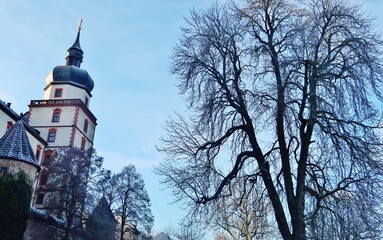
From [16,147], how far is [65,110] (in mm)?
23771

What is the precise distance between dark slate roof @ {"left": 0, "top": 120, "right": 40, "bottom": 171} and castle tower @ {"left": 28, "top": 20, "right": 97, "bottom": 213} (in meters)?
20.2

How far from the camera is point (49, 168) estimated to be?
3475 cm

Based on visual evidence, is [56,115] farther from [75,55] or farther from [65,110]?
[75,55]

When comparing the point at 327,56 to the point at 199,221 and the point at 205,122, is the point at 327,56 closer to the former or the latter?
the point at 205,122

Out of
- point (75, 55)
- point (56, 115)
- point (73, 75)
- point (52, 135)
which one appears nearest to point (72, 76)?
point (73, 75)

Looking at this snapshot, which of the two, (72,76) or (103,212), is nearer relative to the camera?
(103,212)

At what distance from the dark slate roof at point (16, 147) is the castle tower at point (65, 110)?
2022cm

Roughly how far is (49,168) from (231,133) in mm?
26249

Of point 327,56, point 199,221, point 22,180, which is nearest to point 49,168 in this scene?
point 22,180

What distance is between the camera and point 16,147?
27.2 m

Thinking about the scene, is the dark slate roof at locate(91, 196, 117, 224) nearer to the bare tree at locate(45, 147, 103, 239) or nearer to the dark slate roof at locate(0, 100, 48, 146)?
the bare tree at locate(45, 147, 103, 239)

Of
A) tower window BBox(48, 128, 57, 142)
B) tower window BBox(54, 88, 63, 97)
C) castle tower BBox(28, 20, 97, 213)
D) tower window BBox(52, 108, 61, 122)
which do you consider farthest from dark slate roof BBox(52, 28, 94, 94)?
tower window BBox(48, 128, 57, 142)

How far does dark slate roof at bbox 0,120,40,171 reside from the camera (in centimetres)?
2658

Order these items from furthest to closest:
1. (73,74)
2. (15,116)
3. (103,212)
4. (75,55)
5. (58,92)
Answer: (75,55)
(73,74)
(58,92)
(15,116)
(103,212)
